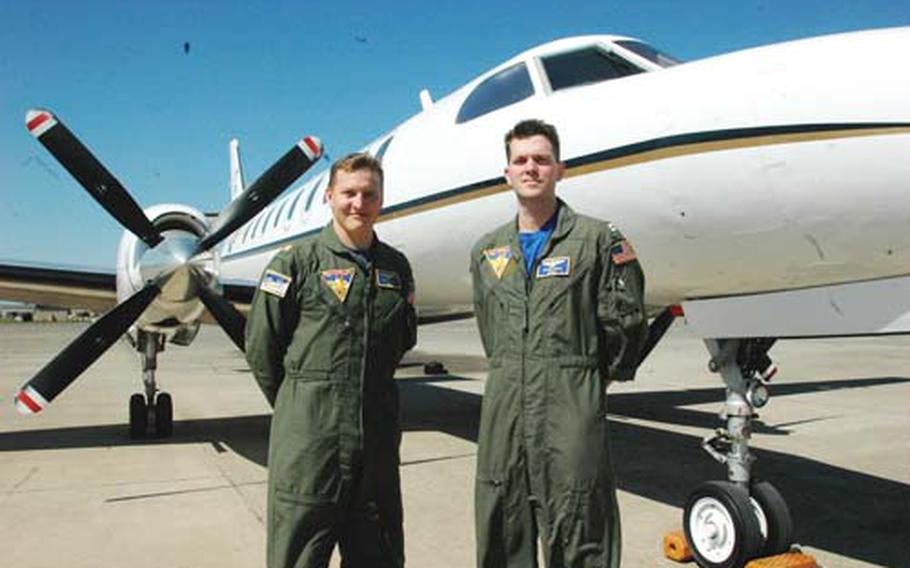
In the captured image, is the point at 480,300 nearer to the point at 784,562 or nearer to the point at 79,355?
the point at 784,562

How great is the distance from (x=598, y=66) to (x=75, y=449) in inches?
283

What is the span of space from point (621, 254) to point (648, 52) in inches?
107

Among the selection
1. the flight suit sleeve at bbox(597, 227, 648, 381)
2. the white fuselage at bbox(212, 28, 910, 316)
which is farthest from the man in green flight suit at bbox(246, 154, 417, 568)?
the white fuselage at bbox(212, 28, 910, 316)

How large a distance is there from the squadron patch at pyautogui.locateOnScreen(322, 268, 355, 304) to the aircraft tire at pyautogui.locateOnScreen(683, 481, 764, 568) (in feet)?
9.06

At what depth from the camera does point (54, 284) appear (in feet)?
30.2

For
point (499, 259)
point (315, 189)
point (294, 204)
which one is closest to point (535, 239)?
point (499, 259)

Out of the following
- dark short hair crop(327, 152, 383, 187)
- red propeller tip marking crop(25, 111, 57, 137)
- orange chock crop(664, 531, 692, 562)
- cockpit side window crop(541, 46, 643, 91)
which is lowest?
orange chock crop(664, 531, 692, 562)

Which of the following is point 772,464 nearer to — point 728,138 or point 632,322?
point 728,138

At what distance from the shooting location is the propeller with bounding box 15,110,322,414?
744cm

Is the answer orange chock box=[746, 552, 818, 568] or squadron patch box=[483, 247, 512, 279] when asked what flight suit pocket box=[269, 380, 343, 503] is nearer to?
squadron patch box=[483, 247, 512, 279]

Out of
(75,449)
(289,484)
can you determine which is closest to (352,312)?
(289,484)

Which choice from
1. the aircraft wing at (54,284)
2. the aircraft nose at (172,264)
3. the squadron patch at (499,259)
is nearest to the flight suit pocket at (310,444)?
the squadron patch at (499,259)

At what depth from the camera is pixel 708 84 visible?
4176mm

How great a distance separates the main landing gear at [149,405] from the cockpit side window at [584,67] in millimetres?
6393
